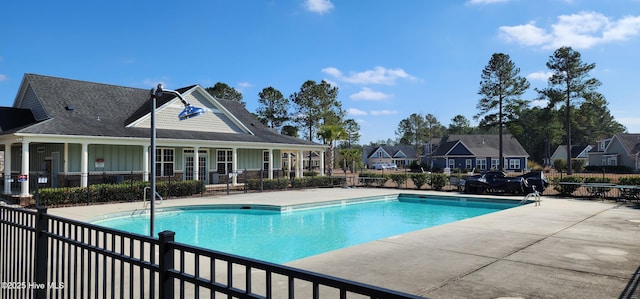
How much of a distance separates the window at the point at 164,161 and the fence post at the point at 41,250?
2028cm

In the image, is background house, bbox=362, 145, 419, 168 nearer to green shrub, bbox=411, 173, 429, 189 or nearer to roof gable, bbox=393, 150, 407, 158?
roof gable, bbox=393, 150, 407, 158

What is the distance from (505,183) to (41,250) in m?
21.5

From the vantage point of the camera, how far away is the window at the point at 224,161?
2631 centimetres

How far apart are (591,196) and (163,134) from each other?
22.8 m

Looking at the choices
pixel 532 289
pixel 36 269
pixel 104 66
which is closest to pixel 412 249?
pixel 532 289

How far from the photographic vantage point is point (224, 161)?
26.5 meters

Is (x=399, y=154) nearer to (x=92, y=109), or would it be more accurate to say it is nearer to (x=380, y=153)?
(x=380, y=153)

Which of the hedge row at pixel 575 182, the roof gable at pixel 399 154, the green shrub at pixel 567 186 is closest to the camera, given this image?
the hedge row at pixel 575 182

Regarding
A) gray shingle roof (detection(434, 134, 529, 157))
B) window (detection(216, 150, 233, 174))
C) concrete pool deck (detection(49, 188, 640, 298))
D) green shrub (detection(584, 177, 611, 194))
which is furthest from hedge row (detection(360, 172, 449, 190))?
gray shingle roof (detection(434, 134, 529, 157))

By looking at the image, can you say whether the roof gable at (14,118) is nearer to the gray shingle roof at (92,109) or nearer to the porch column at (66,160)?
the gray shingle roof at (92,109)

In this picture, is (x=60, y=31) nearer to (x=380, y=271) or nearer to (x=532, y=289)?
(x=380, y=271)

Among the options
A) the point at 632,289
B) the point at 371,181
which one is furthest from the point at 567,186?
the point at 632,289

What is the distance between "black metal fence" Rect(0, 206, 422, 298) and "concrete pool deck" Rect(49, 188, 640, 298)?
4.34 feet

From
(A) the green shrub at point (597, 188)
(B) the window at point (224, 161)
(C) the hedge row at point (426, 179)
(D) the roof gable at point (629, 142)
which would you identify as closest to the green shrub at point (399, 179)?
(C) the hedge row at point (426, 179)
